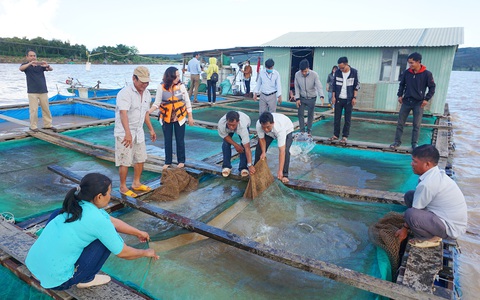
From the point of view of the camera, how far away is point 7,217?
3553mm

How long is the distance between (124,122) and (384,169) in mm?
4598

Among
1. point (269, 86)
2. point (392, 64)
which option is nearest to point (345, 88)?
point (269, 86)

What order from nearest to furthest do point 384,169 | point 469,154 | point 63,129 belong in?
point 384,169 → point 63,129 → point 469,154

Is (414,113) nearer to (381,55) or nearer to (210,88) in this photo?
(381,55)

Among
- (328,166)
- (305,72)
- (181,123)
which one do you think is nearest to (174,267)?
(181,123)

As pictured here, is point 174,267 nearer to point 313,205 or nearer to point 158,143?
point 313,205

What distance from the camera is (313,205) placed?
4180mm

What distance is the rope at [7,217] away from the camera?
343cm

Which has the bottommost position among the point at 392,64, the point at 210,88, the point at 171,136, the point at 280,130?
the point at 171,136

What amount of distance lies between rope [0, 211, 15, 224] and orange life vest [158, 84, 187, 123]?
7.41ft

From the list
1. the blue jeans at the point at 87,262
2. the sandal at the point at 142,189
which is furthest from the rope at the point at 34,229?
the blue jeans at the point at 87,262

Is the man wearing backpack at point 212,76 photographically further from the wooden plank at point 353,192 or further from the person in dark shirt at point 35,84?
the wooden plank at point 353,192

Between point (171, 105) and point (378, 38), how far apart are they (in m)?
12.4

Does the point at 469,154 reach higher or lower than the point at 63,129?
lower
